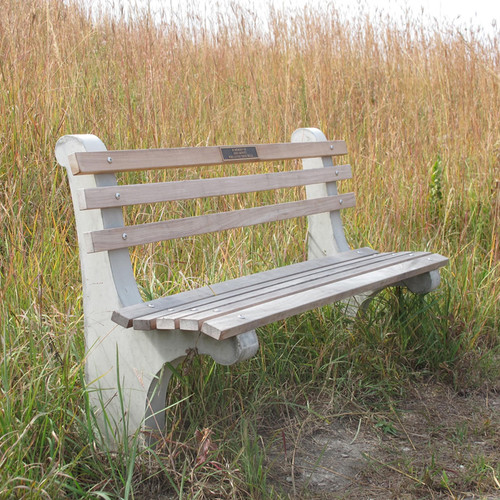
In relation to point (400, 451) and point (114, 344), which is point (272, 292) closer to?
point (114, 344)

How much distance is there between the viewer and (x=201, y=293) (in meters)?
2.22

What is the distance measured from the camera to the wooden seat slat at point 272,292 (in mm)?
1812

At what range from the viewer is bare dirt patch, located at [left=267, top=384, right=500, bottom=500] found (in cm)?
207

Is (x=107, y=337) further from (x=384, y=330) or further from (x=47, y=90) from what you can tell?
(x=47, y=90)

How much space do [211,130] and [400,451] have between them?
2088 millimetres

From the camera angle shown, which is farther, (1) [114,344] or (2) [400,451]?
(2) [400,451]

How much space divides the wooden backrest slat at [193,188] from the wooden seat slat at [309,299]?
1.63 feet

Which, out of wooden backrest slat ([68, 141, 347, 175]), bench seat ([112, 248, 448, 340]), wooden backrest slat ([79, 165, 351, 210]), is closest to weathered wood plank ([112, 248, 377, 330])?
bench seat ([112, 248, 448, 340])

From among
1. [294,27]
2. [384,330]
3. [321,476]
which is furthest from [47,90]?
[294,27]

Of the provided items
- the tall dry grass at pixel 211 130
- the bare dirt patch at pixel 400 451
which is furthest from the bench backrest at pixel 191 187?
the bare dirt patch at pixel 400 451

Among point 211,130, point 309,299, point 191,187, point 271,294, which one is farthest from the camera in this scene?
point 211,130

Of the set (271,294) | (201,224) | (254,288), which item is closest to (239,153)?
(201,224)

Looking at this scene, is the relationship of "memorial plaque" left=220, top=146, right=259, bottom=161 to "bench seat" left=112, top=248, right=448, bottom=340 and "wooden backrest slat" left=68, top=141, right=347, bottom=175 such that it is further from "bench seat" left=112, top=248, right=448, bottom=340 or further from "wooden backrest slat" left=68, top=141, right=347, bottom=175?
"bench seat" left=112, top=248, right=448, bottom=340

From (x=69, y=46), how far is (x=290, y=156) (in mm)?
1909
